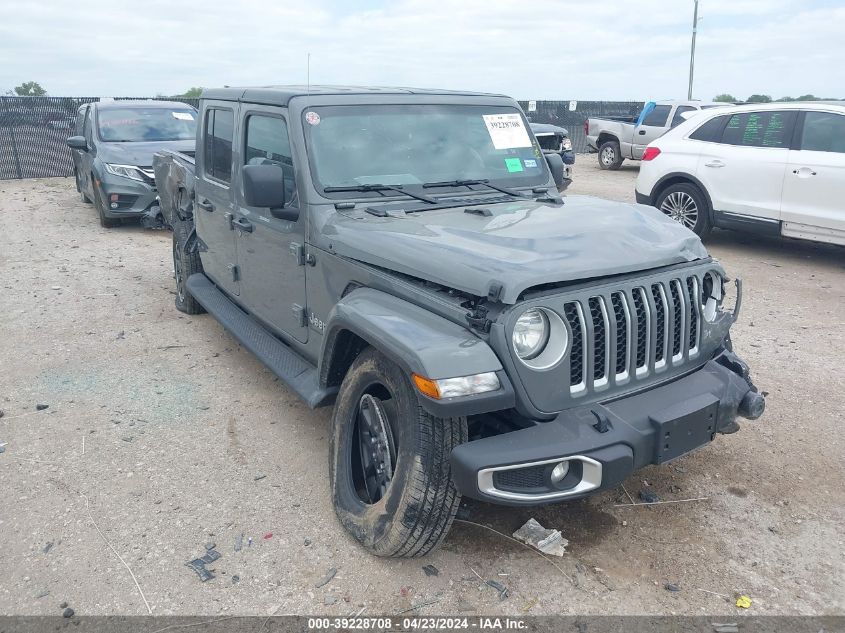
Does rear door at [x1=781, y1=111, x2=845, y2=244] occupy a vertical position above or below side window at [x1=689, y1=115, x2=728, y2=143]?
below

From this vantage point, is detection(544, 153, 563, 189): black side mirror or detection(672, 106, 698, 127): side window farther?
detection(672, 106, 698, 127): side window

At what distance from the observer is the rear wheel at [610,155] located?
19031 millimetres

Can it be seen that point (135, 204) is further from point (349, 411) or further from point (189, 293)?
point (349, 411)

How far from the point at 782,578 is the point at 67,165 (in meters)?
18.7

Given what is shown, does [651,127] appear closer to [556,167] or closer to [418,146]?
[556,167]

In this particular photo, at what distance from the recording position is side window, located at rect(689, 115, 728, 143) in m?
8.89

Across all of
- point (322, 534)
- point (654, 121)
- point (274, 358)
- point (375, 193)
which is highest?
point (654, 121)

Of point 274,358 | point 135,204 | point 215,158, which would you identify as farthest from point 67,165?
point 274,358

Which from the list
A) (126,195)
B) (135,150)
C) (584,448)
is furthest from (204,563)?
(135,150)

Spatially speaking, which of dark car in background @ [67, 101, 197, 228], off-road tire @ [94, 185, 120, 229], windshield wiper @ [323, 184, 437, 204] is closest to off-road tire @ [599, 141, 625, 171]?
dark car in background @ [67, 101, 197, 228]

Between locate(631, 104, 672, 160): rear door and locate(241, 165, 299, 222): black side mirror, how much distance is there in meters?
15.3

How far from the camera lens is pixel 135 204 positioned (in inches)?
412

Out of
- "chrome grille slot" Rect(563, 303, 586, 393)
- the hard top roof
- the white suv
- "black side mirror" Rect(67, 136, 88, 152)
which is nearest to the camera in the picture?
"chrome grille slot" Rect(563, 303, 586, 393)

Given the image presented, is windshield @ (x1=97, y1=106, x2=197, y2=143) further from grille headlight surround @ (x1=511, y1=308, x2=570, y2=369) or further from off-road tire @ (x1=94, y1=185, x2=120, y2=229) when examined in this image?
grille headlight surround @ (x1=511, y1=308, x2=570, y2=369)
